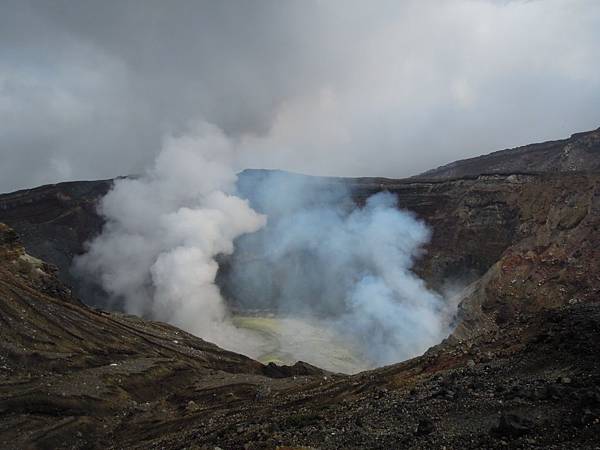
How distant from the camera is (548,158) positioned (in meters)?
85.6

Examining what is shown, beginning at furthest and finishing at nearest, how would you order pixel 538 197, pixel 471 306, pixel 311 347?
pixel 538 197 → pixel 311 347 → pixel 471 306

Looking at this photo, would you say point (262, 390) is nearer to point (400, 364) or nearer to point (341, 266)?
point (400, 364)

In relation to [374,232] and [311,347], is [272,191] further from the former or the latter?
[311,347]

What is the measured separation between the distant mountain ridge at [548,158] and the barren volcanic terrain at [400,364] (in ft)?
1.72

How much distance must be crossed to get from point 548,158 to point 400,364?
234ft

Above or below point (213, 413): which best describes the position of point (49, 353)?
above

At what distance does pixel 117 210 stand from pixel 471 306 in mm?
57090

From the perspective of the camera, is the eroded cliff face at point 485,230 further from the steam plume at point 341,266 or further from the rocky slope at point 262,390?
the rocky slope at point 262,390

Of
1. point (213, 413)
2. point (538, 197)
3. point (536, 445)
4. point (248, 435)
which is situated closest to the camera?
point (536, 445)

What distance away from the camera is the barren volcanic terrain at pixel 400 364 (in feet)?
A: 43.7

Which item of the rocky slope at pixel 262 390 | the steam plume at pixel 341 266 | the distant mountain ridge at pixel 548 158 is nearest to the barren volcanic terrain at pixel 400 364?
the rocky slope at pixel 262 390

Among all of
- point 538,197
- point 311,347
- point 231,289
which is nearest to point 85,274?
point 231,289

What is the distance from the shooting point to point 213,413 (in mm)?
25062

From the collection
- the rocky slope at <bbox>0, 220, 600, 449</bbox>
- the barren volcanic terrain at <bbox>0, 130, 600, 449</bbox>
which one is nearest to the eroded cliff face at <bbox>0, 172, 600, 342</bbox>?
the barren volcanic terrain at <bbox>0, 130, 600, 449</bbox>
